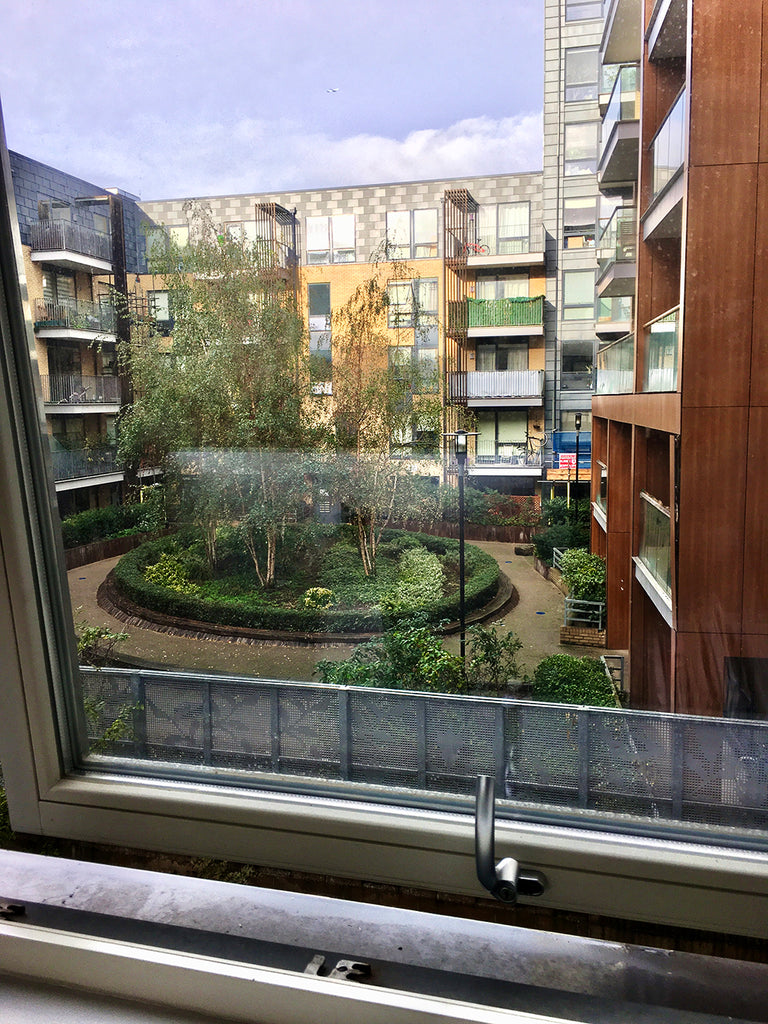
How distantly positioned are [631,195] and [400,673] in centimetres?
73

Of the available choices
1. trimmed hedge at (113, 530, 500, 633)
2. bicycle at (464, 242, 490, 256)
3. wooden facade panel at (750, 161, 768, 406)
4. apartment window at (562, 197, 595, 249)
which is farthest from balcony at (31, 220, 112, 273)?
wooden facade panel at (750, 161, 768, 406)

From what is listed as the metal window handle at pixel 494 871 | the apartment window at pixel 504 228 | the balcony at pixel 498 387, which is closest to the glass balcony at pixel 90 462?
the balcony at pixel 498 387

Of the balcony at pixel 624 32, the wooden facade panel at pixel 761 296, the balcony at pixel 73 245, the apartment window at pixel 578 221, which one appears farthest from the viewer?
the balcony at pixel 73 245

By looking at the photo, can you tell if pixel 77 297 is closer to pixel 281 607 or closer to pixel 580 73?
pixel 281 607

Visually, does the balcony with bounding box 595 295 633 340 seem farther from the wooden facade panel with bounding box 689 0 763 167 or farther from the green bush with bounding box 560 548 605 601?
the green bush with bounding box 560 548 605 601

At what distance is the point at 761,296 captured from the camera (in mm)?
891

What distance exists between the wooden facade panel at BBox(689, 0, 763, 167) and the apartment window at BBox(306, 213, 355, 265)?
45 centimetres

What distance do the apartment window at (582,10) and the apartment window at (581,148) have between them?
134 mm

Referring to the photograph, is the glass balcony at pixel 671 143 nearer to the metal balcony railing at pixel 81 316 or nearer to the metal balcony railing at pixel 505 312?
the metal balcony railing at pixel 505 312

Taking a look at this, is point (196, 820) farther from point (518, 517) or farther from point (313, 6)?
point (313, 6)

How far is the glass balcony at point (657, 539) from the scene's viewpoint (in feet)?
3.45

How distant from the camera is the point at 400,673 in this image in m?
1.15

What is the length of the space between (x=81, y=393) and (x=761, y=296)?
37.0 inches

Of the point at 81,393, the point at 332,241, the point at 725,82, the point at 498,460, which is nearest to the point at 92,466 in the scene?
the point at 81,393
